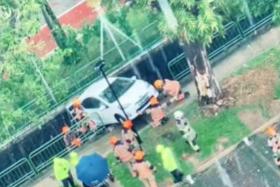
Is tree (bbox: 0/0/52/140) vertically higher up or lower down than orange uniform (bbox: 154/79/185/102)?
higher up

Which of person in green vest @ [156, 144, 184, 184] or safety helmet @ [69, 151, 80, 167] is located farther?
safety helmet @ [69, 151, 80, 167]

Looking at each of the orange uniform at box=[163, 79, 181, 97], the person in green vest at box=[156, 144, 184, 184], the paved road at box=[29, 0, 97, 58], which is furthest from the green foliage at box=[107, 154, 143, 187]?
the paved road at box=[29, 0, 97, 58]

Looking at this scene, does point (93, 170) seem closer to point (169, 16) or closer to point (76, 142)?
point (76, 142)

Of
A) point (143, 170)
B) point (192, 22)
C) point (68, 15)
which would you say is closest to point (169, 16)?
point (192, 22)

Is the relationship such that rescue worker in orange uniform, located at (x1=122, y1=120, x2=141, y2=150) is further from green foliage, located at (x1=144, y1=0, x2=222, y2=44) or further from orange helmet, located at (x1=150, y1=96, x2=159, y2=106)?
green foliage, located at (x1=144, y1=0, x2=222, y2=44)

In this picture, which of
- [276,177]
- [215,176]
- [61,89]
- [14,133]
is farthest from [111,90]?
[276,177]

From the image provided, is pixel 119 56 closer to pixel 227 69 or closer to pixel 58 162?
pixel 227 69
